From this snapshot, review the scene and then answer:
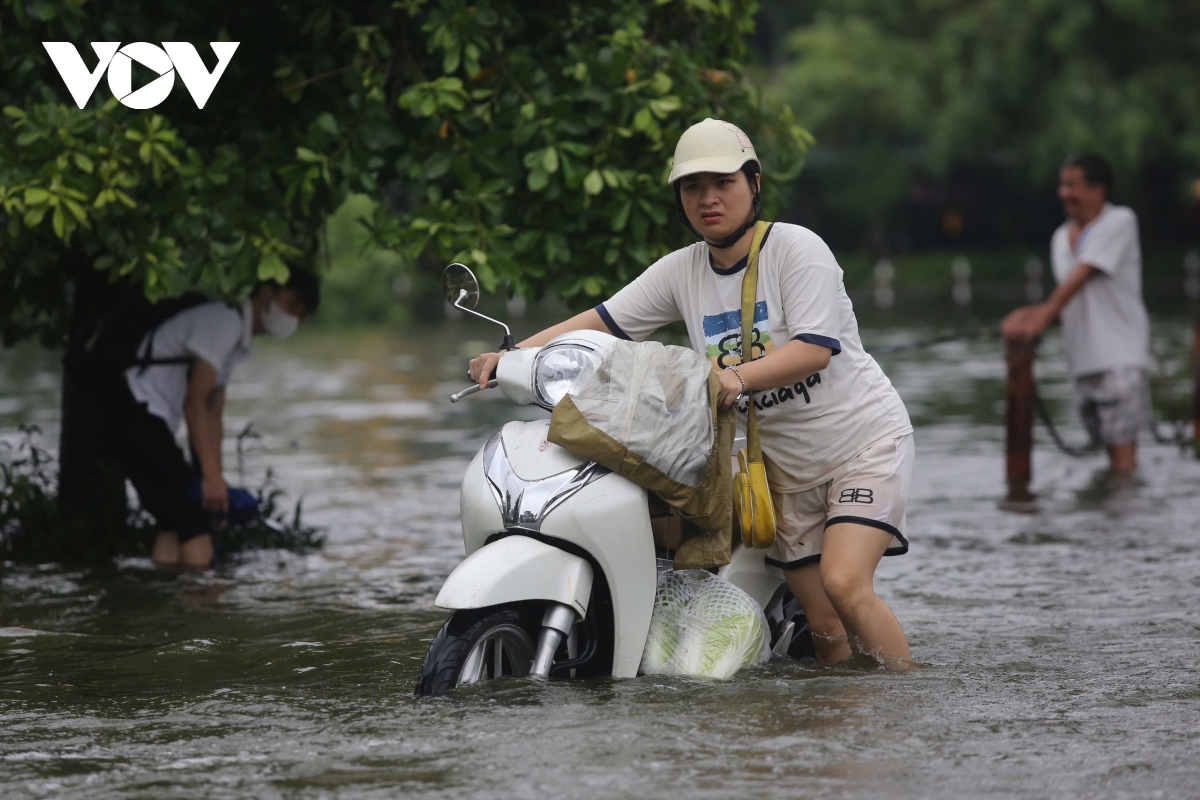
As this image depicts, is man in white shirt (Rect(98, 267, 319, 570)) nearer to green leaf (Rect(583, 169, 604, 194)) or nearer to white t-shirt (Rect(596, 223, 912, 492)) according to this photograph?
green leaf (Rect(583, 169, 604, 194))

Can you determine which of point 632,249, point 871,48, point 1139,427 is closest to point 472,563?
point 632,249

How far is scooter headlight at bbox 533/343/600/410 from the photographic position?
16.4 feet

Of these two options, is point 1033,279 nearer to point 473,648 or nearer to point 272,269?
point 272,269

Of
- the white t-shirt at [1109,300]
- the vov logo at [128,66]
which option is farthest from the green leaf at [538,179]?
the white t-shirt at [1109,300]

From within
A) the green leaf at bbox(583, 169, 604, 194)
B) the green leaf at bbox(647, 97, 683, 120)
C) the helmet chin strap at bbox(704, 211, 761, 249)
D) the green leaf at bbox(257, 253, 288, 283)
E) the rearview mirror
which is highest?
the green leaf at bbox(647, 97, 683, 120)

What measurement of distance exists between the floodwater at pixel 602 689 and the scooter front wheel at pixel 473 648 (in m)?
0.07

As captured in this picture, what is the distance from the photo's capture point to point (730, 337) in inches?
208

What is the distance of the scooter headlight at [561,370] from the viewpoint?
4992mm

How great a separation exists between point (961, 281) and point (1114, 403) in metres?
31.7

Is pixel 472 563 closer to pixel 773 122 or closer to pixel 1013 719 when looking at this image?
pixel 1013 719

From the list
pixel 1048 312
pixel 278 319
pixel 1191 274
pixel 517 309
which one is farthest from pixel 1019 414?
pixel 1191 274

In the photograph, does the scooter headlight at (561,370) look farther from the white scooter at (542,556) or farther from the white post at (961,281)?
the white post at (961,281)

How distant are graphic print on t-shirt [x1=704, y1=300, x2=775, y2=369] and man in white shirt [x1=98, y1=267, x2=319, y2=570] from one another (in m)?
3.12

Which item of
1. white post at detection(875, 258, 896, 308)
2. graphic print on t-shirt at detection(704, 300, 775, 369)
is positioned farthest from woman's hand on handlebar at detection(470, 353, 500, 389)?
white post at detection(875, 258, 896, 308)
